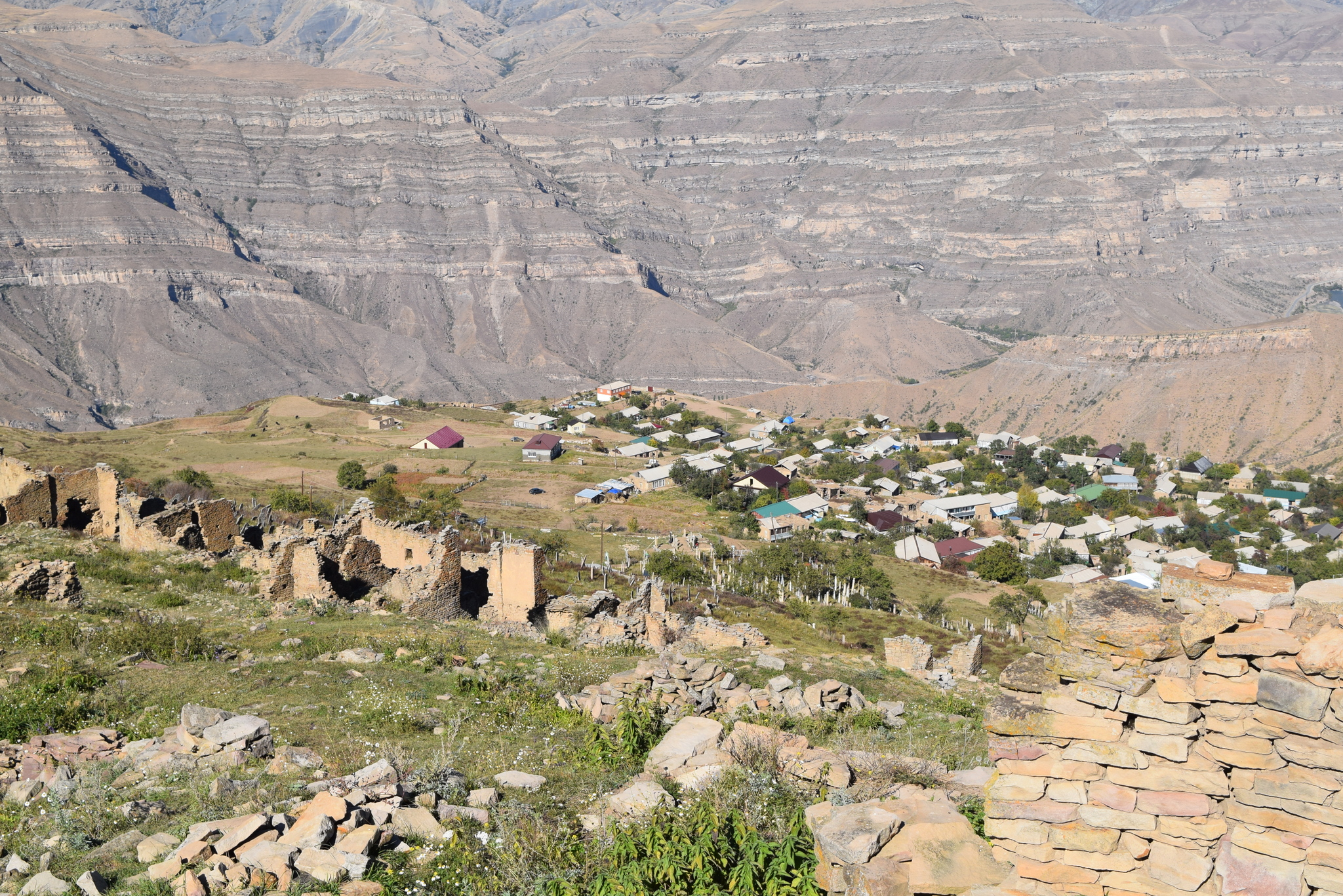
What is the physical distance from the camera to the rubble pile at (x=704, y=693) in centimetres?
1503

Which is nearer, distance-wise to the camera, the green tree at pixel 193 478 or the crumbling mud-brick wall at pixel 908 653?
the crumbling mud-brick wall at pixel 908 653

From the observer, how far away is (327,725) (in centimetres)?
1367

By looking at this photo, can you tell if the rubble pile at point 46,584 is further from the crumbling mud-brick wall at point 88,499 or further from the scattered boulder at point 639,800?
the scattered boulder at point 639,800

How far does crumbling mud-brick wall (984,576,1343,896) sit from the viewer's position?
7121 mm

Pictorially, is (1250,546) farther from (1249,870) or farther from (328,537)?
(1249,870)

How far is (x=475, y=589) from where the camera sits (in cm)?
2814

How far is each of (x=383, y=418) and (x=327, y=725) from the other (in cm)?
8601

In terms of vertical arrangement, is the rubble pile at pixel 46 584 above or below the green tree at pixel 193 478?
above

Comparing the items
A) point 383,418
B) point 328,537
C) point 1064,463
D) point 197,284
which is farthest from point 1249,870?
point 197,284

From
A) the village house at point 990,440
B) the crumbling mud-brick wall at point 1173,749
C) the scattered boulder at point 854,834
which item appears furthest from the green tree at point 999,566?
the crumbling mud-brick wall at point 1173,749

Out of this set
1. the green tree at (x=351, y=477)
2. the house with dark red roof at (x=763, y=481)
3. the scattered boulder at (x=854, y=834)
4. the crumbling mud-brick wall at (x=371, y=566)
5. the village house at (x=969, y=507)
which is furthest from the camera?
the house with dark red roof at (x=763, y=481)

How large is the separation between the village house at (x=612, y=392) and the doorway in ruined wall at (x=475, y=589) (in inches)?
3929

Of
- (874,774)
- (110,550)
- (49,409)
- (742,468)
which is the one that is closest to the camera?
(874,774)

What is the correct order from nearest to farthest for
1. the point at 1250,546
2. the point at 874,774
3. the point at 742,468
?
1. the point at 874,774
2. the point at 1250,546
3. the point at 742,468
